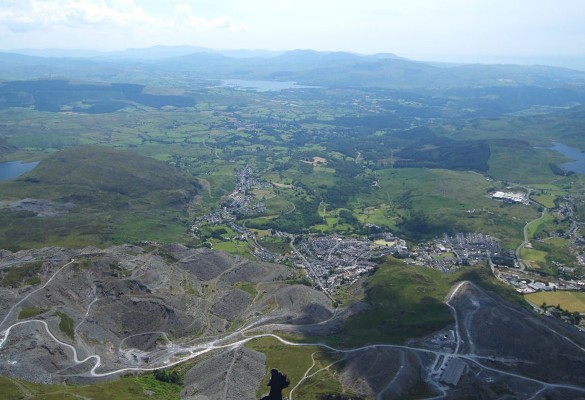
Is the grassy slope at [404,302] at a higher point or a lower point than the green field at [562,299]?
higher

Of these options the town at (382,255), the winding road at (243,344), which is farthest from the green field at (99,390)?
the town at (382,255)

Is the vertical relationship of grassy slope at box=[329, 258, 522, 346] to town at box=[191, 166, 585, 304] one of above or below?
above

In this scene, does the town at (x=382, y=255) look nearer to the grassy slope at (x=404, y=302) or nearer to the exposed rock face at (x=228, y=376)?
the grassy slope at (x=404, y=302)

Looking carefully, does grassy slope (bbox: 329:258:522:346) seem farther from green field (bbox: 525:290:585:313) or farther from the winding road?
green field (bbox: 525:290:585:313)

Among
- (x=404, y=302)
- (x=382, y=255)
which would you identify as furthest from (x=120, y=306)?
(x=382, y=255)

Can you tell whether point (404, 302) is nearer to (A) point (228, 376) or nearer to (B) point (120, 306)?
(A) point (228, 376)

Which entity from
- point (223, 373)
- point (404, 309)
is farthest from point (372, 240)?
point (223, 373)

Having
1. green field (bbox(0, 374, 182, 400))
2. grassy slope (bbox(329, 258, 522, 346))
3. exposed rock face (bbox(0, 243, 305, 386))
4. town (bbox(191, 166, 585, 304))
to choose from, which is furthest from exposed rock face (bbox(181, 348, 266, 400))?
town (bbox(191, 166, 585, 304))

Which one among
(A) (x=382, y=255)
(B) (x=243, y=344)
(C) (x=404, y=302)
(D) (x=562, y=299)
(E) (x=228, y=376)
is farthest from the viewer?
(A) (x=382, y=255)

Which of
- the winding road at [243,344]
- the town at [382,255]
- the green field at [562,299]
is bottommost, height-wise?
the town at [382,255]

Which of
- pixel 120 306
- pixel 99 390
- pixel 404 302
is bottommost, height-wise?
pixel 404 302

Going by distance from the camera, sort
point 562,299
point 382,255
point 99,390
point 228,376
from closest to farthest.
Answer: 1. point 99,390
2. point 228,376
3. point 562,299
4. point 382,255
